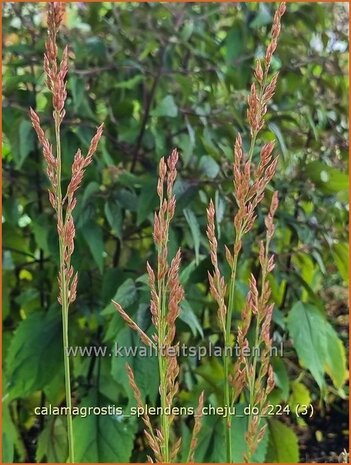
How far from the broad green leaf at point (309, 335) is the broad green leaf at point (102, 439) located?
32cm

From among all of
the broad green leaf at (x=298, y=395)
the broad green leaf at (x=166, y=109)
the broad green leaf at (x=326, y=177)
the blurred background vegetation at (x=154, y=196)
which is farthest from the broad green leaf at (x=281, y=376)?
the broad green leaf at (x=166, y=109)

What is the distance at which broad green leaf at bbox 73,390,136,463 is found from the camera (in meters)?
1.23

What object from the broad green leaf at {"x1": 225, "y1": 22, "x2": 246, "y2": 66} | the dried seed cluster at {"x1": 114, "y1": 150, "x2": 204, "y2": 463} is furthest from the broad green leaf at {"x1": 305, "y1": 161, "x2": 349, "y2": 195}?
the dried seed cluster at {"x1": 114, "y1": 150, "x2": 204, "y2": 463}

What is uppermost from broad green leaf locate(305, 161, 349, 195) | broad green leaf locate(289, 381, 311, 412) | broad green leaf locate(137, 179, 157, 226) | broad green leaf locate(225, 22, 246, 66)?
broad green leaf locate(225, 22, 246, 66)

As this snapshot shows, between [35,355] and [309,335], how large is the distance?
0.49m

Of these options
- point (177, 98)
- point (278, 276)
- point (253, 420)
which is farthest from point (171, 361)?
point (177, 98)

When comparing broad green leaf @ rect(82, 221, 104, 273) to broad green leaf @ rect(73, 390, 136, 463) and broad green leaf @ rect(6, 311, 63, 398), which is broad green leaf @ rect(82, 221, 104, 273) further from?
broad green leaf @ rect(73, 390, 136, 463)

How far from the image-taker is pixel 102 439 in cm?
125

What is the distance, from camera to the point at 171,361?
0.59 meters

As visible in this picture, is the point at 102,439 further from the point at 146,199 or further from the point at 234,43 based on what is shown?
Answer: the point at 234,43

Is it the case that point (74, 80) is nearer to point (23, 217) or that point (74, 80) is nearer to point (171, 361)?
point (23, 217)

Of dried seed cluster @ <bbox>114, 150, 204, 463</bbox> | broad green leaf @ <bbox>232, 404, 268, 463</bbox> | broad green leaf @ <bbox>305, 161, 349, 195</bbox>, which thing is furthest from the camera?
broad green leaf @ <bbox>305, 161, 349, 195</bbox>

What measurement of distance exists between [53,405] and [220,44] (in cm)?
82

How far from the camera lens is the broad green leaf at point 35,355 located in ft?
4.20
